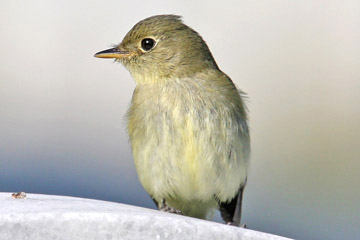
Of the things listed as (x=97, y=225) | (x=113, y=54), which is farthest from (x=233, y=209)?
(x=97, y=225)

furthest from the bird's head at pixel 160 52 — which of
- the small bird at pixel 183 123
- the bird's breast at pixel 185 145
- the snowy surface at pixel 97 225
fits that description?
the snowy surface at pixel 97 225

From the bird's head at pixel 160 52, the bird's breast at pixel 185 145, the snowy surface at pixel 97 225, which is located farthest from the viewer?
the bird's head at pixel 160 52

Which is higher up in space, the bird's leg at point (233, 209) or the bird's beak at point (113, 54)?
the bird's beak at point (113, 54)

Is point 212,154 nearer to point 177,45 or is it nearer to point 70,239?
point 177,45

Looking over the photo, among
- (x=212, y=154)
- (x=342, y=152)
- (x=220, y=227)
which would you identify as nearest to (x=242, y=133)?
(x=212, y=154)

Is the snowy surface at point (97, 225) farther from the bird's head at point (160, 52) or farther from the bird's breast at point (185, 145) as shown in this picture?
the bird's head at point (160, 52)

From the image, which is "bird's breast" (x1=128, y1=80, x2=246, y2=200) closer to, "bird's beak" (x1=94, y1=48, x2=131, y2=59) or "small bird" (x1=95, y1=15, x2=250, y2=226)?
"small bird" (x1=95, y1=15, x2=250, y2=226)

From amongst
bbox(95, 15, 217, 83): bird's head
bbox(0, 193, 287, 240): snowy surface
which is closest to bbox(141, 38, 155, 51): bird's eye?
bbox(95, 15, 217, 83): bird's head
